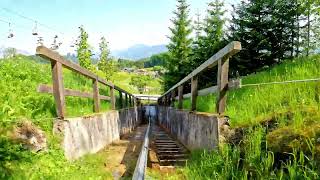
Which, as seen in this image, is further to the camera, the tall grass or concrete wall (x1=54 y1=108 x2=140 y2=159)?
concrete wall (x1=54 y1=108 x2=140 y2=159)

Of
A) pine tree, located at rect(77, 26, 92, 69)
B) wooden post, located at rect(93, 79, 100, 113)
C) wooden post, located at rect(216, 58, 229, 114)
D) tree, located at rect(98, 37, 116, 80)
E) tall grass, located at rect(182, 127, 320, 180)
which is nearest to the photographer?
tall grass, located at rect(182, 127, 320, 180)

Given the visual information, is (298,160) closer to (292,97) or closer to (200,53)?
(292,97)

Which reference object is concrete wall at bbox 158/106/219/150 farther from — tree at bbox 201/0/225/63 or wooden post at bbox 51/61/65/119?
tree at bbox 201/0/225/63

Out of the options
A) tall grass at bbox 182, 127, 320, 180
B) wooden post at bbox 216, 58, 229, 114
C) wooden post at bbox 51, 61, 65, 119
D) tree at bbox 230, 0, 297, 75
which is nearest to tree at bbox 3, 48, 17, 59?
wooden post at bbox 51, 61, 65, 119

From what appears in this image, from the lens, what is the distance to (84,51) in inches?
1232

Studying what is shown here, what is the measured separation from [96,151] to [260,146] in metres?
5.41

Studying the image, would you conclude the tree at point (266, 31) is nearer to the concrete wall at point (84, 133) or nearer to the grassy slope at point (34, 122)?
the concrete wall at point (84, 133)

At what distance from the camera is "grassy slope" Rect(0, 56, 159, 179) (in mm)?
4730

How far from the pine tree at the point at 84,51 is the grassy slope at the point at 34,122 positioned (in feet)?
70.7

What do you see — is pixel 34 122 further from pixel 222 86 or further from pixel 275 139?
pixel 275 139

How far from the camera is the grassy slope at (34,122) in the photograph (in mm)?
4730

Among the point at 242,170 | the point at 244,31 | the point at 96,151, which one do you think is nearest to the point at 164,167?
the point at 96,151

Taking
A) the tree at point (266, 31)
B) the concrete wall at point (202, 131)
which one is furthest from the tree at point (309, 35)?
the concrete wall at point (202, 131)

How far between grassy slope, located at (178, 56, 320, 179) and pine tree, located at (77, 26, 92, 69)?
83.0ft
